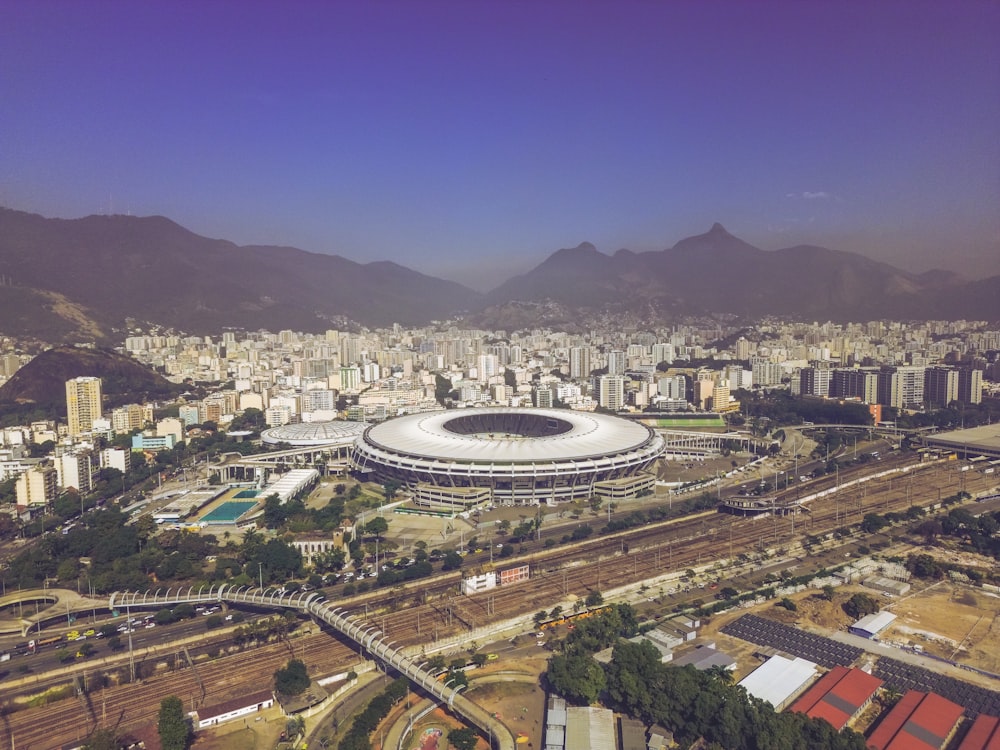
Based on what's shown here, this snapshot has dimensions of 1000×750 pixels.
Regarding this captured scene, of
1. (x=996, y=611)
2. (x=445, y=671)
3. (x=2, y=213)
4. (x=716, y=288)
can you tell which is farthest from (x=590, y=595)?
(x=716, y=288)

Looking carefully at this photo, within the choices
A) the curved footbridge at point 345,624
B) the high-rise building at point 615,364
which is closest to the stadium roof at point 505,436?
the curved footbridge at point 345,624

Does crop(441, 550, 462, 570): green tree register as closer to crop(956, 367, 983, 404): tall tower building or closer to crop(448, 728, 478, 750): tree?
crop(448, 728, 478, 750): tree

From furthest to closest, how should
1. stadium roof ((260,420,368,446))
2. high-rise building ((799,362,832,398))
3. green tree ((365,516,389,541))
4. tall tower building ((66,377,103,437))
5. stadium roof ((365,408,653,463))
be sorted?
high-rise building ((799,362,832,398)) < tall tower building ((66,377,103,437)) < stadium roof ((260,420,368,446)) < stadium roof ((365,408,653,463)) < green tree ((365,516,389,541))

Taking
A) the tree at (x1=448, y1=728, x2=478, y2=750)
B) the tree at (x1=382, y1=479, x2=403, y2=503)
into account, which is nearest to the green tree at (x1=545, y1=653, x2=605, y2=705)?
the tree at (x1=448, y1=728, x2=478, y2=750)

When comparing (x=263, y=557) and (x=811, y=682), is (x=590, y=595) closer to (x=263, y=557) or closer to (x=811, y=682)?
(x=811, y=682)

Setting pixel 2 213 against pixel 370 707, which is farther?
pixel 2 213

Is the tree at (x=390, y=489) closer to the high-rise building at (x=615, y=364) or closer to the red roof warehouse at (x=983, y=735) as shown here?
the red roof warehouse at (x=983, y=735)
